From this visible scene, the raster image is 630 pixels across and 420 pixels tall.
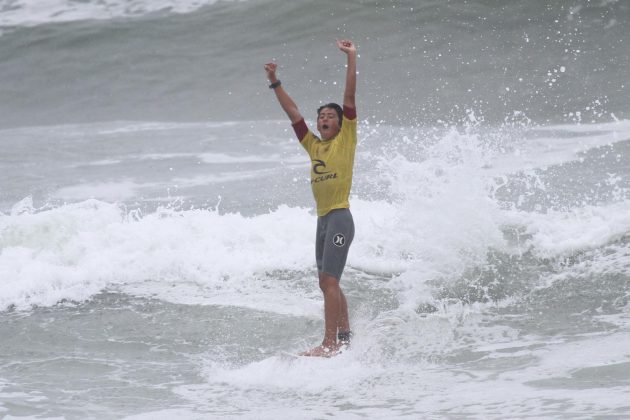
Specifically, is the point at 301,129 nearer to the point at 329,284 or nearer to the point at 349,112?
the point at 349,112

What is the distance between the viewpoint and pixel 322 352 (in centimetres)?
609

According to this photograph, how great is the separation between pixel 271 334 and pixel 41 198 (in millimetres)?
5532

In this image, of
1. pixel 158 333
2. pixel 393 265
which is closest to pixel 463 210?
pixel 393 265

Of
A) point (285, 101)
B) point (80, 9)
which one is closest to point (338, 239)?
point (285, 101)

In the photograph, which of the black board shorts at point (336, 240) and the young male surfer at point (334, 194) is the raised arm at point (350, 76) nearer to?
the young male surfer at point (334, 194)

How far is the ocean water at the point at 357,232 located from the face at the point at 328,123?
142cm

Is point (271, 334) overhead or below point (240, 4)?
below

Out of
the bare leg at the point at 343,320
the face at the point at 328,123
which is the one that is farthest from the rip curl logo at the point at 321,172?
the bare leg at the point at 343,320

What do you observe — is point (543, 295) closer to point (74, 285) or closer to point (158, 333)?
point (158, 333)

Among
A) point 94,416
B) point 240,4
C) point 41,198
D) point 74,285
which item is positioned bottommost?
point 94,416

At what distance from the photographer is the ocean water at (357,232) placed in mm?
5754

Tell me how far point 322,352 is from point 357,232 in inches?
124

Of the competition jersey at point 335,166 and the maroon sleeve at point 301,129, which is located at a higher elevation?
the maroon sleeve at point 301,129

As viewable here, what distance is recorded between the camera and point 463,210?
8250mm
